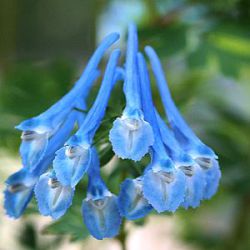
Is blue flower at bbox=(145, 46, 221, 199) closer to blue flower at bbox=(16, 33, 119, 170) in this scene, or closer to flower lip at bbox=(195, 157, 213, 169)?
flower lip at bbox=(195, 157, 213, 169)

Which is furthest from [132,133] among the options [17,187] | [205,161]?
[17,187]

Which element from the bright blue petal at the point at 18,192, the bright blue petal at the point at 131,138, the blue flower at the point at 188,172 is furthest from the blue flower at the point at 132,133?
the bright blue petal at the point at 18,192

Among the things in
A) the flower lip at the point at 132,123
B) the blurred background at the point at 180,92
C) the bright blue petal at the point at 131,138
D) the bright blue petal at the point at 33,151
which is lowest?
the blurred background at the point at 180,92

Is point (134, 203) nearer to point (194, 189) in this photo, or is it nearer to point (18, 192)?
point (194, 189)

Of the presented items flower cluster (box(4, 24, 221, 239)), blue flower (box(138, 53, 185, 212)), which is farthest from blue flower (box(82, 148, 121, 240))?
blue flower (box(138, 53, 185, 212))

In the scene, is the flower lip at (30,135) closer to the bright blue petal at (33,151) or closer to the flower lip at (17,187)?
the bright blue petal at (33,151)

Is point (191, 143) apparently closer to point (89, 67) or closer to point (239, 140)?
point (89, 67)

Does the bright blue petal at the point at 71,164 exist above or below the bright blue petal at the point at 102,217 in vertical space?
above
